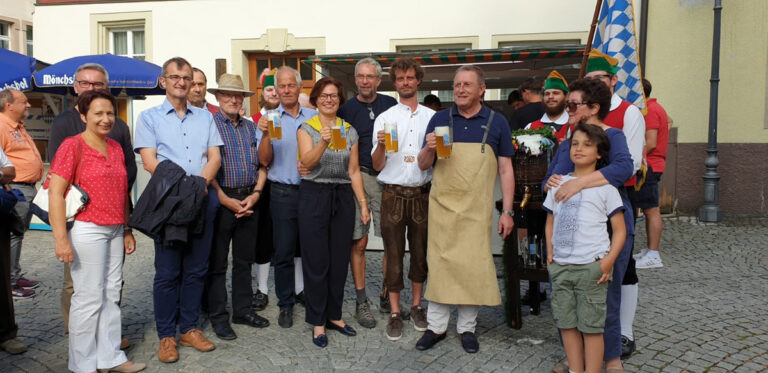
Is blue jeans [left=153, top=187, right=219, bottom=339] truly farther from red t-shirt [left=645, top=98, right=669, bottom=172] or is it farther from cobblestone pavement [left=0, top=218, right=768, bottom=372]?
red t-shirt [left=645, top=98, right=669, bottom=172]

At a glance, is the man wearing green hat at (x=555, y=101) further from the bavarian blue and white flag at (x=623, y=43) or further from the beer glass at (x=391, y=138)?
the beer glass at (x=391, y=138)

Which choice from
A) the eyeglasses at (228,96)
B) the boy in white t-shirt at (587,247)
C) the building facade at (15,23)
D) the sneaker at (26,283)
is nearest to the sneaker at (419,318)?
the boy in white t-shirt at (587,247)

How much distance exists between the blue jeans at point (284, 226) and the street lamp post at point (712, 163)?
22.9ft

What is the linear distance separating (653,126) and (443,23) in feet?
17.2

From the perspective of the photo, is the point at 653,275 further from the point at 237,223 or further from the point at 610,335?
the point at 237,223

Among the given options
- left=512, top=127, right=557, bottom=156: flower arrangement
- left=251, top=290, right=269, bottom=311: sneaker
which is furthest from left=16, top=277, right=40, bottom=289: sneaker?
left=512, top=127, right=557, bottom=156: flower arrangement

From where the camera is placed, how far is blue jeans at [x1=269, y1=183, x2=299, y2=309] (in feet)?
13.8

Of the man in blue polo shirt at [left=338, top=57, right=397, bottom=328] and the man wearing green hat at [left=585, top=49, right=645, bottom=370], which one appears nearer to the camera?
the man wearing green hat at [left=585, top=49, right=645, bottom=370]

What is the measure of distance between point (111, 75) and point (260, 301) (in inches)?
191

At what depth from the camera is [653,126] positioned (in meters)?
5.62

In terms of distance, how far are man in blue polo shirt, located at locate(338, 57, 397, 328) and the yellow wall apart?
6401 mm

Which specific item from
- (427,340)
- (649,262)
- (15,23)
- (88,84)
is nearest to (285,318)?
(427,340)

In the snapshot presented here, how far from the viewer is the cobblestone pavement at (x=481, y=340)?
357 cm

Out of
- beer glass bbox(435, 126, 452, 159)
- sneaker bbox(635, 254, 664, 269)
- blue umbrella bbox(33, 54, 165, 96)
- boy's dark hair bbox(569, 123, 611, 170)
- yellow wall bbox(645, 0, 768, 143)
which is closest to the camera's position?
boy's dark hair bbox(569, 123, 611, 170)
